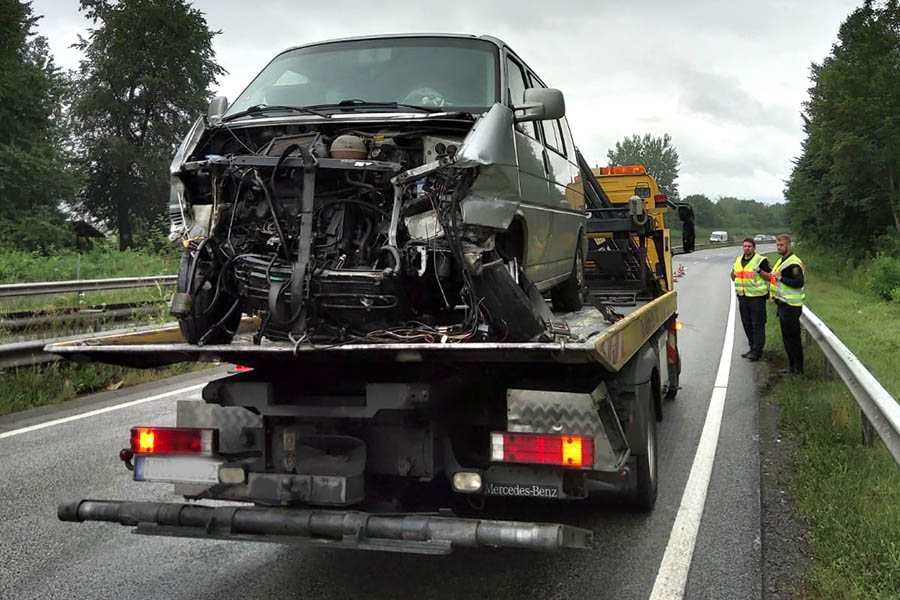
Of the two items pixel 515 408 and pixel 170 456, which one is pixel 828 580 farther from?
pixel 170 456

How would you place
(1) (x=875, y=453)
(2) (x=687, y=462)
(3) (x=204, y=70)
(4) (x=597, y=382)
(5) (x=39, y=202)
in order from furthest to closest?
(3) (x=204, y=70), (5) (x=39, y=202), (2) (x=687, y=462), (1) (x=875, y=453), (4) (x=597, y=382)

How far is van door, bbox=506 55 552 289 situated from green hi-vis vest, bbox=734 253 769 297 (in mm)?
7110

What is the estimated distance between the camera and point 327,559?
4.43 meters

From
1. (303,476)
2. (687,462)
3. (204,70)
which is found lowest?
(687,462)

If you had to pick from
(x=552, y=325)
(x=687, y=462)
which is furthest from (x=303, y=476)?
(x=687, y=462)

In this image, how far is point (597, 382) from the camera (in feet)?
13.1

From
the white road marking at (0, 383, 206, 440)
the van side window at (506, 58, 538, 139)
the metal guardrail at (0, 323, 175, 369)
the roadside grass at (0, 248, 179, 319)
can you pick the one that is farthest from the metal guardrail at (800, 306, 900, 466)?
the roadside grass at (0, 248, 179, 319)

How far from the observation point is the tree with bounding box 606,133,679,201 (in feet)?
392

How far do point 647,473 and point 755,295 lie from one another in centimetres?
755

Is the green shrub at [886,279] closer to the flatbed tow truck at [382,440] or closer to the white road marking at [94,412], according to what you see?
the white road marking at [94,412]

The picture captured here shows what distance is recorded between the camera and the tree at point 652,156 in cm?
11944

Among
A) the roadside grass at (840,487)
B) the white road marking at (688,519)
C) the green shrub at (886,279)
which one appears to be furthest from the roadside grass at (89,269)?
the green shrub at (886,279)

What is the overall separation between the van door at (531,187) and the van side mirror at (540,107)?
5.2 inches

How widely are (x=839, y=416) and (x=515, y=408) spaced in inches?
182
